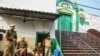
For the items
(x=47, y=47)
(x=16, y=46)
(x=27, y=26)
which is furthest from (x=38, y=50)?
(x=27, y=26)

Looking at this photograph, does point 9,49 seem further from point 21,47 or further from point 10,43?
point 21,47

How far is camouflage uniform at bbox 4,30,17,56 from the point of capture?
13820 mm

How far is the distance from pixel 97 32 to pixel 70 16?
9.55 feet

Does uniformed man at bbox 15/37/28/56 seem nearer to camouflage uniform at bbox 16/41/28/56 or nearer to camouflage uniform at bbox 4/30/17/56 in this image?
camouflage uniform at bbox 16/41/28/56

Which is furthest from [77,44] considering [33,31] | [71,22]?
[71,22]

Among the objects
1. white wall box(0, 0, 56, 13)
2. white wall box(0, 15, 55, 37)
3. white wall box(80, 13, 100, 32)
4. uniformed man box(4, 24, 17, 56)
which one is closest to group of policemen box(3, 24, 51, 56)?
uniformed man box(4, 24, 17, 56)

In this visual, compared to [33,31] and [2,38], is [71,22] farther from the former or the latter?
[2,38]

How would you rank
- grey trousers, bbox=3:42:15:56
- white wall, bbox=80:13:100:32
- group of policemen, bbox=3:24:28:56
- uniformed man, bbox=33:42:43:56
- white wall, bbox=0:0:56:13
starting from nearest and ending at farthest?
group of policemen, bbox=3:24:28:56, grey trousers, bbox=3:42:15:56, uniformed man, bbox=33:42:43:56, white wall, bbox=0:0:56:13, white wall, bbox=80:13:100:32

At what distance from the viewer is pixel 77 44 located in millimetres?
18531

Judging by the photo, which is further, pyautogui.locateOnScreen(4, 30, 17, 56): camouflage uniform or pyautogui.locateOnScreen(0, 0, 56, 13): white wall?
pyautogui.locateOnScreen(0, 0, 56, 13): white wall

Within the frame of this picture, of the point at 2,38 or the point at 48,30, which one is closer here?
the point at 2,38

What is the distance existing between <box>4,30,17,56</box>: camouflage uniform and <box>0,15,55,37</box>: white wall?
3.08 meters

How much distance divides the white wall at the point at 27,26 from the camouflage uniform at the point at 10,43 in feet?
10.1

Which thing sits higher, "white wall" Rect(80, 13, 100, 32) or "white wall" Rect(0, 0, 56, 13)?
"white wall" Rect(0, 0, 56, 13)
